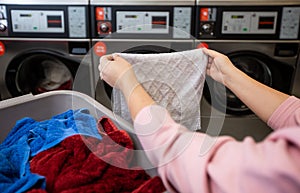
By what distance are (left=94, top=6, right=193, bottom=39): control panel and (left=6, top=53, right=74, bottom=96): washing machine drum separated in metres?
0.37

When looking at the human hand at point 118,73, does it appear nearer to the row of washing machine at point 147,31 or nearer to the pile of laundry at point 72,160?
the pile of laundry at point 72,160

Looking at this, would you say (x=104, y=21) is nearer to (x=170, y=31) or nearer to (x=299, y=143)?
(x=170, y=31)

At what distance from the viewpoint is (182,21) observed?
5.77ft

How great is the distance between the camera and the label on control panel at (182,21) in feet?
5.70

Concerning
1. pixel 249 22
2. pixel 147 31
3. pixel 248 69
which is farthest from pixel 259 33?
pixel 147 31

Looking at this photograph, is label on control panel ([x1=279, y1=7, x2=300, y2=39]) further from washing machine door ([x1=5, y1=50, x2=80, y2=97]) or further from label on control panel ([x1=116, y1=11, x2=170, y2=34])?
washing machine door ([x1=5, y1=50, x2=80, y2=97])

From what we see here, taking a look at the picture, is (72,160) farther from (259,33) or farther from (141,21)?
(259,33)

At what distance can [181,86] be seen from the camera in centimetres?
94

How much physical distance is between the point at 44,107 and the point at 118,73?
40 centimetres

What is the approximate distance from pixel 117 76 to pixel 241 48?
1267 mm

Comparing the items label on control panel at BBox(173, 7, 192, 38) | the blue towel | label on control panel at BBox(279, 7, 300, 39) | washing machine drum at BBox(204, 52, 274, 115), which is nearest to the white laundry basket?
the blue towel

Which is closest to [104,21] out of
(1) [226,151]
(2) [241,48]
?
(2) [241,48]

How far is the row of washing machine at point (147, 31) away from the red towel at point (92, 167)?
1.01m

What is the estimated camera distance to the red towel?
1.97 feet
